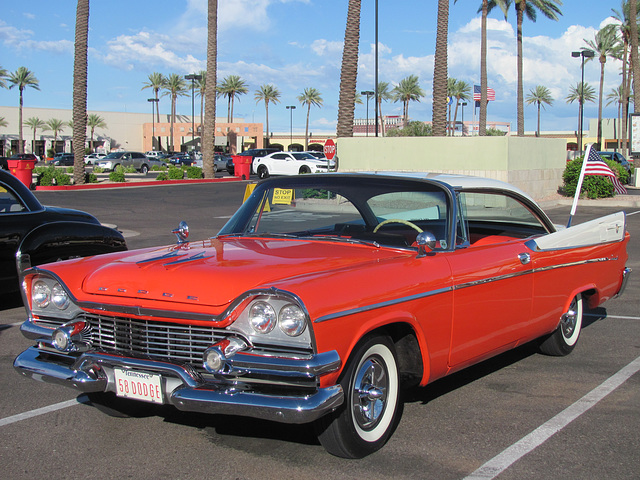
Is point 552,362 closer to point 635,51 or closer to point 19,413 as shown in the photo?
point 19,413

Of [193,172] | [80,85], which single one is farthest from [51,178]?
[193,172]

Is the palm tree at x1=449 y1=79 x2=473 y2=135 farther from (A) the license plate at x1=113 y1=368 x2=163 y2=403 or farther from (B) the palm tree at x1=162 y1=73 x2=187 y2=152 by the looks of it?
(A) the license plate at x1=113 y1=368 x2=163 y2=403

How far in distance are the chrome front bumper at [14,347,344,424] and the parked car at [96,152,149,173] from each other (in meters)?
50.5

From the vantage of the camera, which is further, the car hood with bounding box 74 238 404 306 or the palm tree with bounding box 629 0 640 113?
the palm tree with bounding box 629 0 640 113

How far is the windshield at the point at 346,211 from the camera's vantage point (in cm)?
479

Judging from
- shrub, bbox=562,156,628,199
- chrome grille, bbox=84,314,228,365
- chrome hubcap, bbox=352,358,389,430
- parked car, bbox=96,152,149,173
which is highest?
parked car, bbox=96,152,149,173

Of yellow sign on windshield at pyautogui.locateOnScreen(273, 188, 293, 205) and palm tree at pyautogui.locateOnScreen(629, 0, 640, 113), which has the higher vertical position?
palm tree at pyautogui.locateOnScreen(629, 0, 640, 113)

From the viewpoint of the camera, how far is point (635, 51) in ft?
123

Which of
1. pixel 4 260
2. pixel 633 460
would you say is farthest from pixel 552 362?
pixel 4 260

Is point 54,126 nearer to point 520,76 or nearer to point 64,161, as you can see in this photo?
point 64,161

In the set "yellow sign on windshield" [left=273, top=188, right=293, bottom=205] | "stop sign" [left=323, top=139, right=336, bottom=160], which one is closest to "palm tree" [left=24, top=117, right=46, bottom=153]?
"stop sign" [left=323, top=139, right=336, bottom=160]

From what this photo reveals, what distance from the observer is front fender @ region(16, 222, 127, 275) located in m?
7.20

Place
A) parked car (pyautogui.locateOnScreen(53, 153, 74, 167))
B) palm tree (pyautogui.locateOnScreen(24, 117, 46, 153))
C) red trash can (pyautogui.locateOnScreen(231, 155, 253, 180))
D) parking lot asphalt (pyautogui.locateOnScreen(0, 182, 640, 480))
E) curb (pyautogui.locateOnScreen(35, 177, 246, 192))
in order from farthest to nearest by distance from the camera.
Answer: palm tree (pyautogui.locateOnScreen(24, 117, 46, 153)) → parked car (pyautogui.locateOnScreen(53, 153, 74, 167)) → red trash can (pyautogui.locateOnScreen(231, 155, 253, 180)) → curb (pyautogui.locateOnScreen(35, 177, 246, 192)) → parking lot asphalt (pyautogui.locateOnScreen(0, 182, 640, 480))

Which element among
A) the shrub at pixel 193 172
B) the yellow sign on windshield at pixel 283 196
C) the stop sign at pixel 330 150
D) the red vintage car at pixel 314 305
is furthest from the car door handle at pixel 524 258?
the shrub at pixel 193 172
